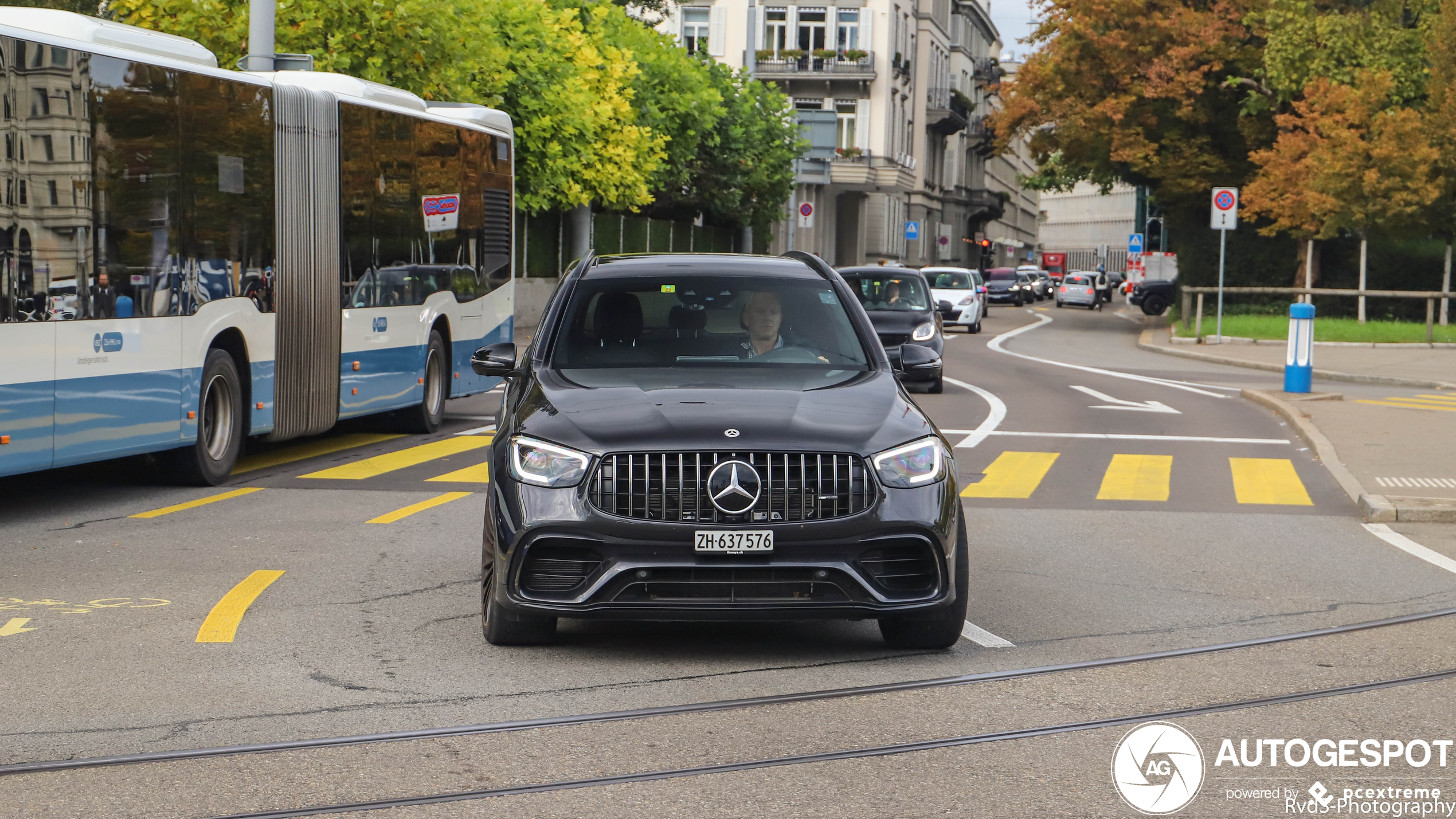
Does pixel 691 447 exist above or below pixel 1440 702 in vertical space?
above

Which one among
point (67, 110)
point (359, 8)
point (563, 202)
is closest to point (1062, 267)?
point (563, 202)

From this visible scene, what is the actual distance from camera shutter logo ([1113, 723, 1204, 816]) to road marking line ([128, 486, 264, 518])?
6899 millimetres

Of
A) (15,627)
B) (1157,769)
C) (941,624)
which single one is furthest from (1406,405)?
(15,627)

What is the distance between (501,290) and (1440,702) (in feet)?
43.8

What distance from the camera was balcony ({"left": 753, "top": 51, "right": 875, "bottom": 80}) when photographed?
7600 centimetres

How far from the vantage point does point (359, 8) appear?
74.1 ft

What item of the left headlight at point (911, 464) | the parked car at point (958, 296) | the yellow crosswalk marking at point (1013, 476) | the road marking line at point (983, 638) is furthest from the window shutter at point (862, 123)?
the left headlight at point (911, 464)

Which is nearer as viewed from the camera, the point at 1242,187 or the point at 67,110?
the point at 67,110

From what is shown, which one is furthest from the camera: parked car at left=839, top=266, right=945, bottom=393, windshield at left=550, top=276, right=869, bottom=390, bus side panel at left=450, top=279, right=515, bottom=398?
parked car at left=839, top=266, right=945, bottom=393

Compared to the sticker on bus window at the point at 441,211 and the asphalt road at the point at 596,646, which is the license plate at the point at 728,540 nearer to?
the asphalt road at the point at 596,646

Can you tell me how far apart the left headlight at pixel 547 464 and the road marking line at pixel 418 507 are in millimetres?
4101

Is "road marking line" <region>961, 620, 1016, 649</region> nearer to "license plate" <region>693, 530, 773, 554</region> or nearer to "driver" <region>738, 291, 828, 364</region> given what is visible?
"license plate" <region>693, 530, 773, 554</region>

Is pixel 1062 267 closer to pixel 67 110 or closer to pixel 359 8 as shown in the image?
pixel 359 8

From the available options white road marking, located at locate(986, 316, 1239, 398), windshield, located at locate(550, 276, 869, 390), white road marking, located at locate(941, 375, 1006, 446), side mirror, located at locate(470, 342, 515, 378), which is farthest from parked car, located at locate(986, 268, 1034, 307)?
windshield, located at locate(550, 276, 869, 390)
